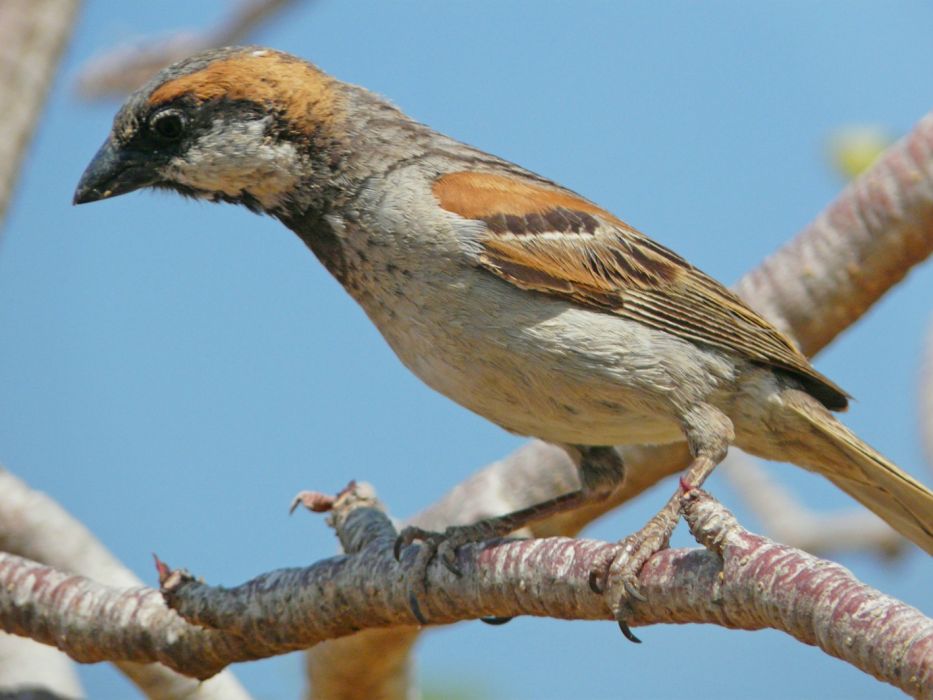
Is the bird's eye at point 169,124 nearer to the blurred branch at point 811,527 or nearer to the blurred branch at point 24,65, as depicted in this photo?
the blurred branch at point 24,65

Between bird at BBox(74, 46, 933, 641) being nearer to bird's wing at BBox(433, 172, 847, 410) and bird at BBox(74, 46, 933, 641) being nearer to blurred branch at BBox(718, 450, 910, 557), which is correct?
bird's wing at BBox(433, 172, 847, 410)

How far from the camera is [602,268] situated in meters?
5.39

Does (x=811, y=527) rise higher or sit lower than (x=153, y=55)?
lower

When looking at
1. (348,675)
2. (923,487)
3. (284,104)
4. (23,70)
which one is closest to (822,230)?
(923,487)

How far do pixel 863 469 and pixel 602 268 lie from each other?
54.3 inches

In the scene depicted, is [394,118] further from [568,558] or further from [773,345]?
[568,558]

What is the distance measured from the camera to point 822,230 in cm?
659

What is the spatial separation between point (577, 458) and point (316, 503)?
1.25 meters

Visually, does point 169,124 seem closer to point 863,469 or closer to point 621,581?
point 621,581

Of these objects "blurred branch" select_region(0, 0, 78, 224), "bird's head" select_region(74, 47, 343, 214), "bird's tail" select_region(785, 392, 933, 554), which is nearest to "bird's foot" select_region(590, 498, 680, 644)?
"bird's tail" select_region(785, 392, 933, 554)

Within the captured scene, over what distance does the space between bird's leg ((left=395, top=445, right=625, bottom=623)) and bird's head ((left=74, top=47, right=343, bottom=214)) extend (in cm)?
151

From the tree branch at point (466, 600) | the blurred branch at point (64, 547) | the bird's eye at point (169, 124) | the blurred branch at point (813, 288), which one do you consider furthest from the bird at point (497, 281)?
the blurred branch at point (64, 547)

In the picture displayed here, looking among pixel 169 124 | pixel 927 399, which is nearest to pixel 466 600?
pixel 169 124

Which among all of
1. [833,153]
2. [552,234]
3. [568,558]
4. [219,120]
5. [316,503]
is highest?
[833,153]
